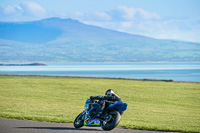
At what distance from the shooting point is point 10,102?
23.5 meters

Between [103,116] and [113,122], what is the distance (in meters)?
0.54

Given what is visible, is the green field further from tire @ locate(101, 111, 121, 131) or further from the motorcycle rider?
tire @ locate(101, 111, 121, 131)

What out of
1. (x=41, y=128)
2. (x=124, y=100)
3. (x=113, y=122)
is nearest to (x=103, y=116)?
(x=113, y=122)

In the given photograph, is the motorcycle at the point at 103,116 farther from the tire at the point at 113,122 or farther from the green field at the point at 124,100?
the green field at the point at 124,100

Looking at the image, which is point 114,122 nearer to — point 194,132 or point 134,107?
point 194,132

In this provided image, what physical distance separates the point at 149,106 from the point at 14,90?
1194cm

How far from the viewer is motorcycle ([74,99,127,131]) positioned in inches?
455

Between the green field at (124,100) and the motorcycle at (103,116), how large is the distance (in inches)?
76.9

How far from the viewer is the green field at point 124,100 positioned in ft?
53.5

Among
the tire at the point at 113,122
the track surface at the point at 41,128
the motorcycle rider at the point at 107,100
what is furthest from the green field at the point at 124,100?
the tire at the point at 113,122

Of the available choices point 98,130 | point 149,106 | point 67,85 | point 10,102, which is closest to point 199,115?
point 149,106

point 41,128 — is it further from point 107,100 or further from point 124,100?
point 124,100

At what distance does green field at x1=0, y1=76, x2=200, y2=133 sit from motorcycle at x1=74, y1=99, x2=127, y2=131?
76.9 inches

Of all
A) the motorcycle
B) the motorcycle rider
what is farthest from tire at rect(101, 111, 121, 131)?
the motorcycle rider
